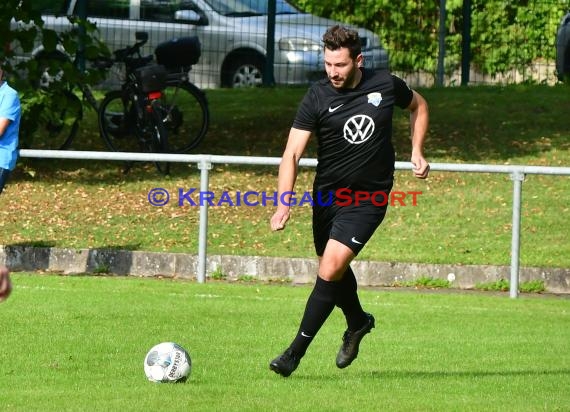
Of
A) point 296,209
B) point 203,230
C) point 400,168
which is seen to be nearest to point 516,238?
point 400,168

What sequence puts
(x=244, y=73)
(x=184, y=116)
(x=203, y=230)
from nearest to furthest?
(x=203, y=230) → (x=184, y=116) → (x=244, y=73)

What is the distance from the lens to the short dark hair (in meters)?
8.04

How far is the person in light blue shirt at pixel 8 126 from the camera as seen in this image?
12.3 meters

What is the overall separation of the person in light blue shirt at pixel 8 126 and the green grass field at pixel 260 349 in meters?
1.14

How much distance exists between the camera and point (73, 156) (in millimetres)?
13828

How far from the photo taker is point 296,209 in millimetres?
15758

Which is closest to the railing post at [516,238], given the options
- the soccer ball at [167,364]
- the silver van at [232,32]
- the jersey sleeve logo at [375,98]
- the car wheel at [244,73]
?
the jersey sleeve logo at [375,98]

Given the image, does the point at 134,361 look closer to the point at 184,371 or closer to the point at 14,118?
the point at 184,371

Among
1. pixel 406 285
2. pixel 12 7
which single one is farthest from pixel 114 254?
pixel 12 7

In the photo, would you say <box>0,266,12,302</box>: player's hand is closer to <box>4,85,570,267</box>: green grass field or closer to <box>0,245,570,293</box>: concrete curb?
<box>0,245,570,293</box>: concrete curb

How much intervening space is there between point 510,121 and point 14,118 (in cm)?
911

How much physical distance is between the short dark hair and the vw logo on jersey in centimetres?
39

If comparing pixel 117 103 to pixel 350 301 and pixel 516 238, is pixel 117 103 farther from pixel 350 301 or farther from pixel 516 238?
pixel 350 301

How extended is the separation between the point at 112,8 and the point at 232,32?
1.99 metres
